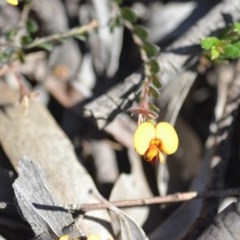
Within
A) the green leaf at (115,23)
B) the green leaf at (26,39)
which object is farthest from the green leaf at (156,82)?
the green leaf at (26,39)

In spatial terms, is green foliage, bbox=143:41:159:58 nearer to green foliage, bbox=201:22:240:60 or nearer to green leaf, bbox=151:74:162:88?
green leaf, bbox=151:74:162:88

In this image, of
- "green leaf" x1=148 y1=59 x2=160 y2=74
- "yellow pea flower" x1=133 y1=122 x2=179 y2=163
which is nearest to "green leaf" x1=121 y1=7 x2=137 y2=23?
"green leaf" x1=148 y1=59 x2=160 y2=74

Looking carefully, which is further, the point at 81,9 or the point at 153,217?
the point at 81,9

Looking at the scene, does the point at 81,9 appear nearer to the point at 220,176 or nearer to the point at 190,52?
the point at 190,52

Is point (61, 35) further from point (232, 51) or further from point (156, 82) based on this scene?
point (232, 51)

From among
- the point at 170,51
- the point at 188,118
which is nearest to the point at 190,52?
the point at 170,51

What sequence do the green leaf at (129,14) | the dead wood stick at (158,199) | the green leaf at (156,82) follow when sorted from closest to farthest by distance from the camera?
the dead wood stick at (158,199) → the green leaf at (156,82) → the green leaf at (129,14)

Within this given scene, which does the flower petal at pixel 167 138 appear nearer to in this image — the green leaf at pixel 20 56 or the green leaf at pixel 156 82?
the green leaf at pixel 156 82

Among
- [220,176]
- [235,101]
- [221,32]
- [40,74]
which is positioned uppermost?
[40,74]
